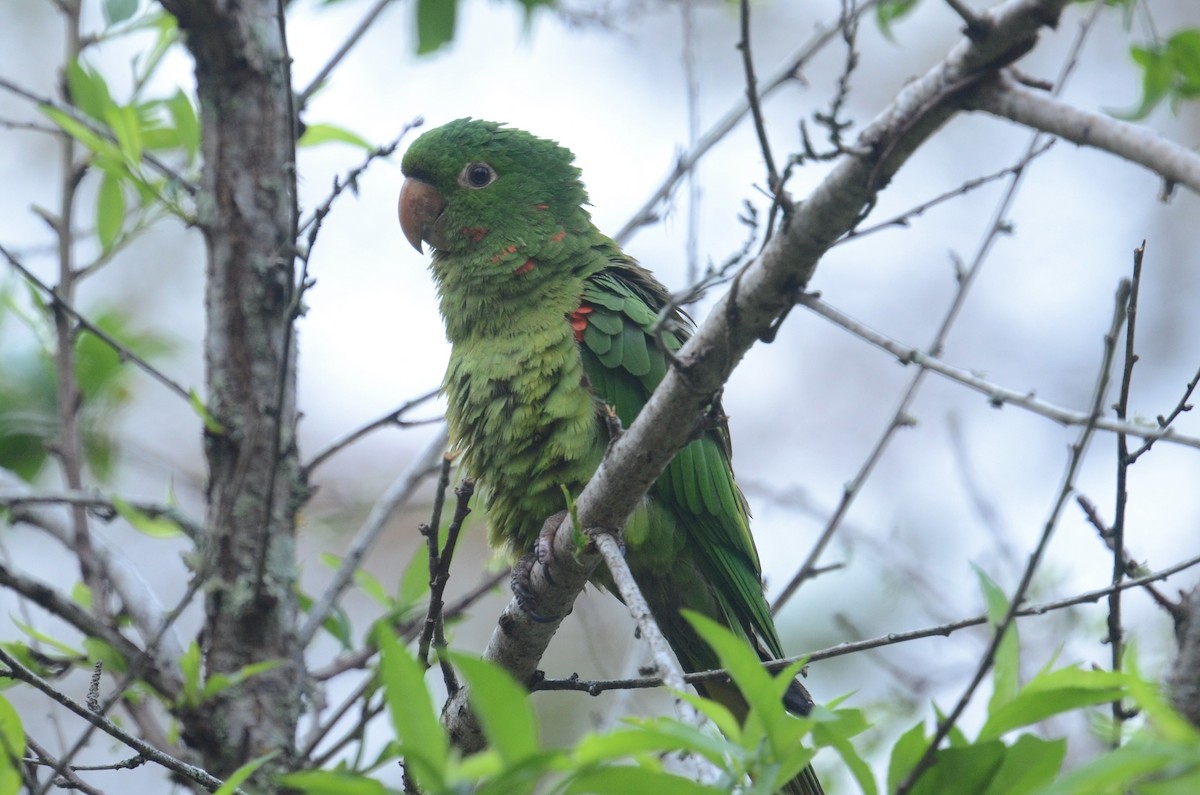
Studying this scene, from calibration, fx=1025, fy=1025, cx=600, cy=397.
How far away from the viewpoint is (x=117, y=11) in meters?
3.29

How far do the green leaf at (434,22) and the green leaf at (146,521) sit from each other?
6.30 ft

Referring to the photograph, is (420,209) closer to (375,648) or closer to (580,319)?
(580,319)

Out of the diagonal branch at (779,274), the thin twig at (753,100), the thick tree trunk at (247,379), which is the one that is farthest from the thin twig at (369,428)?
the thin twig at (753,100)

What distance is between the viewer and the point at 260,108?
3.33m

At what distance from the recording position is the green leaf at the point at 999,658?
1734 millimetres

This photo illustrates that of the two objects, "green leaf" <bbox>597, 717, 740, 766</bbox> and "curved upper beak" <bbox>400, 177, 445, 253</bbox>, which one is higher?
"curved upper beak" <bbox>400, 177, 445, 253</bbox>

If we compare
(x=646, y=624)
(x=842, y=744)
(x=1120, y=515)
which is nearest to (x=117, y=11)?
(x=646, y=624)

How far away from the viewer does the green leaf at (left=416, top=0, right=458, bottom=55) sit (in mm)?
3730

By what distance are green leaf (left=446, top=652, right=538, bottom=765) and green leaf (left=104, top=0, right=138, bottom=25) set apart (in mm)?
2904

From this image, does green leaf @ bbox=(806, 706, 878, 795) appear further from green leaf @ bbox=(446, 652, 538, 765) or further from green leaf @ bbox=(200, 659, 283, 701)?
green leaf @ bbox=(200, 659, 283, 701)

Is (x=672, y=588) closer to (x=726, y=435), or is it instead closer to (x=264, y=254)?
(x=726, y=435)

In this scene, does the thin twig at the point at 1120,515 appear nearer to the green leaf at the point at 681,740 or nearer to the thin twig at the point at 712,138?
the green leaf at the point at 681,740

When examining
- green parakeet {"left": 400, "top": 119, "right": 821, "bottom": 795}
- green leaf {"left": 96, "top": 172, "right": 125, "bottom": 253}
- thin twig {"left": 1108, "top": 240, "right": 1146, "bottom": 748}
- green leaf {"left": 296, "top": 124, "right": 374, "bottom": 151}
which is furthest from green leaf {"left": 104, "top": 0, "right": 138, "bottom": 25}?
thin twig {"left": 1108, "top": 240, "right": 1146, "bottom": 748}

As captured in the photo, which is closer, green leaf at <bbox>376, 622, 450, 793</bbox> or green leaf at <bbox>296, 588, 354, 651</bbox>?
green leaf at <bbox>376, 622, 450, 793</bbox>
